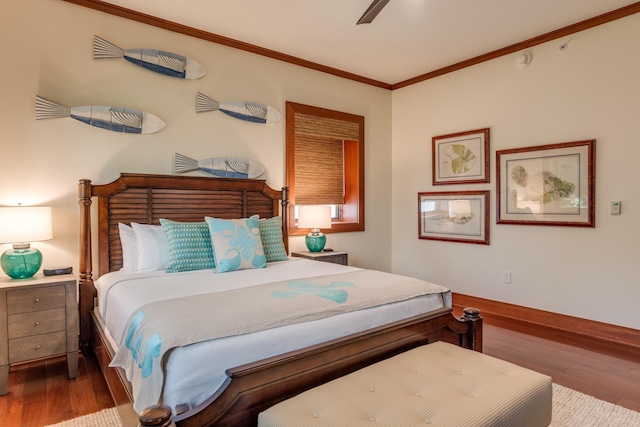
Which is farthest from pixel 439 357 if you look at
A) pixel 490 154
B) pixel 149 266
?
pixel 490 154

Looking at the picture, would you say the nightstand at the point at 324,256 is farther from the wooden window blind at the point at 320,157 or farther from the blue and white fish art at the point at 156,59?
the blue and white fish art at the point at 156,59

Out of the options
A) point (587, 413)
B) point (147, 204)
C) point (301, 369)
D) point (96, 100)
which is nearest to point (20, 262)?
point (147, 204)

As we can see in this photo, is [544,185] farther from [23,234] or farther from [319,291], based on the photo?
[23,234]

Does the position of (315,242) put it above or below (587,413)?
above

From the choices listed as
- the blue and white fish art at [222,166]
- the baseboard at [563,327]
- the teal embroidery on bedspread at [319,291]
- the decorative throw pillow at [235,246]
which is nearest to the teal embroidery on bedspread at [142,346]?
the teal embroidery on bedspread at [319,291]

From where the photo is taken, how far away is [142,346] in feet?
5.15

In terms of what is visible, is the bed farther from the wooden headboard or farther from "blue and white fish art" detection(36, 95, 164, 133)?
"blue and white fish art" detection(36, 95, 164, 133)

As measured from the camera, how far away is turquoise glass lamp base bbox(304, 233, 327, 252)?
13.7 ft

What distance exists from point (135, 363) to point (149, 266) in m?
1.34

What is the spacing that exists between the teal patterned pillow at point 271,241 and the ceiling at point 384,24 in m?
1.80

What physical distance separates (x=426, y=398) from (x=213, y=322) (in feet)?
2.93

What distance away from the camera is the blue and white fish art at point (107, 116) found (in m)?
2.93

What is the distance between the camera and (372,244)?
5.03 m

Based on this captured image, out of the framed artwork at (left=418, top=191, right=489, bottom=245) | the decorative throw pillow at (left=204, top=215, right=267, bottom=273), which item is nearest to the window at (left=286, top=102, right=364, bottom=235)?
the framed artwork at (left=418, top=191, right=489, bottom=245)
